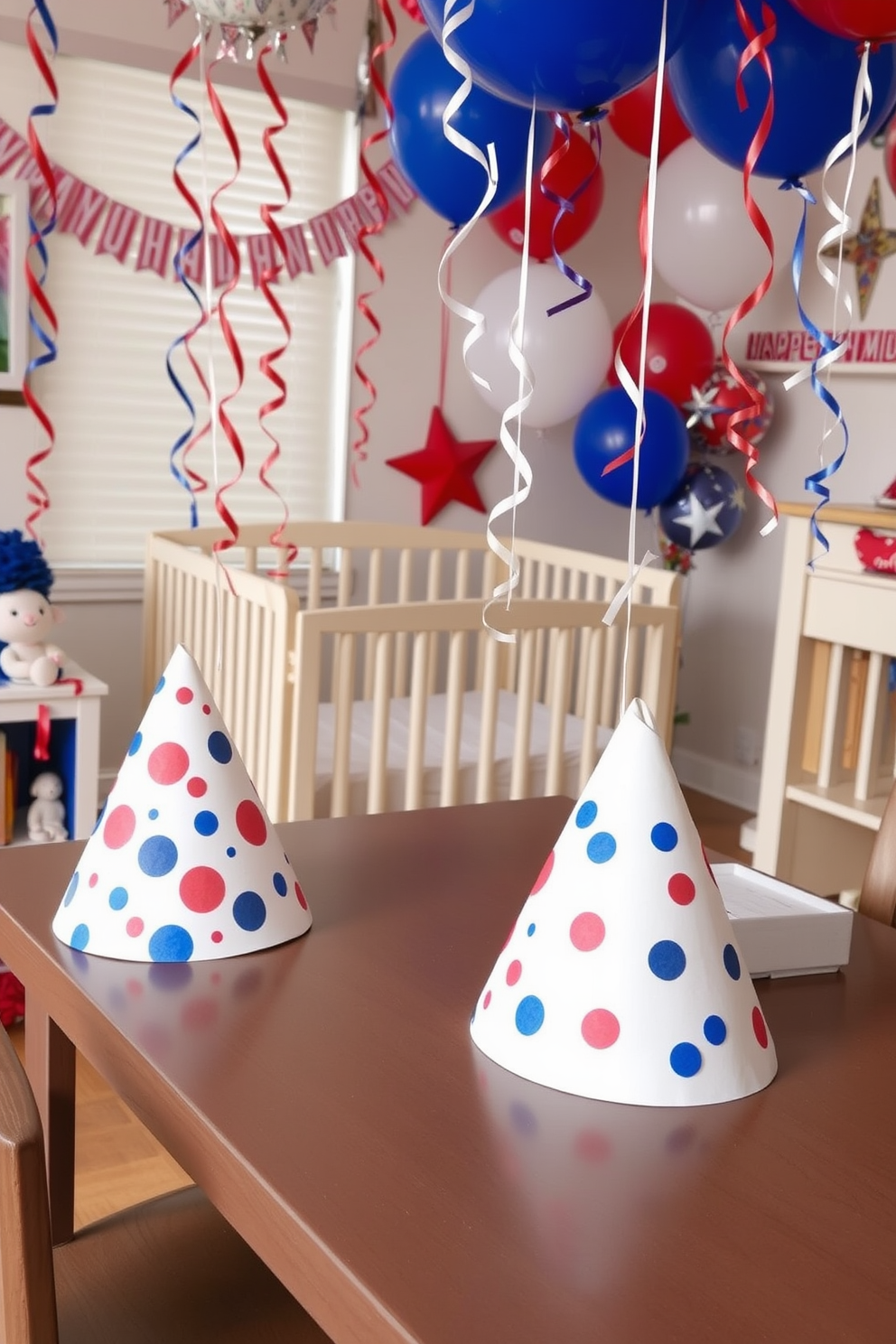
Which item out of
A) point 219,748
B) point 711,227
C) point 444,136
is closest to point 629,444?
point 711,227

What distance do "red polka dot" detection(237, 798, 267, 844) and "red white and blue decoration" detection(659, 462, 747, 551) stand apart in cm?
267

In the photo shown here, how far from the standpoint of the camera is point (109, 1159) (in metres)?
1.89

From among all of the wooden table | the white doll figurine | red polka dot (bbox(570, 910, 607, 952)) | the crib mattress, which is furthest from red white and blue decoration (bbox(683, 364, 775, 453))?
red polka dot (bbox(570, 910, 607, 952))

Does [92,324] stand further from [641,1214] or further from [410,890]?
[641,1214]

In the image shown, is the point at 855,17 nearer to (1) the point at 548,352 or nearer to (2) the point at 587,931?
(2) the point at 587,931

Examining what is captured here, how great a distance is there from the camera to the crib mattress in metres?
2.38

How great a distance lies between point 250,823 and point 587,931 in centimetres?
28

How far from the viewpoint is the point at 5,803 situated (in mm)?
2414

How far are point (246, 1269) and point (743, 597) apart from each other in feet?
10.3

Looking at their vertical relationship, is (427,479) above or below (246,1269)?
above

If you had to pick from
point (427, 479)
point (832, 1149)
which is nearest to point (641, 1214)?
point (832, 1149)

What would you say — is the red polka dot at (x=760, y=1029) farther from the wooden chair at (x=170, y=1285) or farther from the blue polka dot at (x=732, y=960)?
the wooden chair at (x=170, y=1285)

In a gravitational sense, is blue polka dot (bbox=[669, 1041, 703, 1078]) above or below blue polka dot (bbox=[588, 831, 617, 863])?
below

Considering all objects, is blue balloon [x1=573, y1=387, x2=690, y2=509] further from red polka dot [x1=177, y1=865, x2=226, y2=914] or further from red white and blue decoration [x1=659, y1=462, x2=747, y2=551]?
red polka dot [x1=177, y1=865, x2=226, y2=914]
